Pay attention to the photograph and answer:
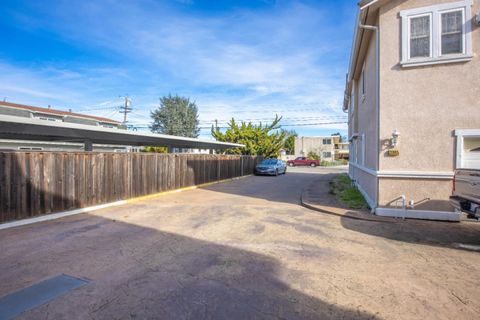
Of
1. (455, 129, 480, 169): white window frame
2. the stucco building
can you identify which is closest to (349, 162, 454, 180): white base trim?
(455, 129, 480, 169): white window frame

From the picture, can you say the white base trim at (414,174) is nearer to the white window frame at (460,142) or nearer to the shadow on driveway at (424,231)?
the white window frame at (460,142)

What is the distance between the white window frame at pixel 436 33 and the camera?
21.3 feet

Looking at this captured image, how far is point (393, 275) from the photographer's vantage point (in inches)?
149

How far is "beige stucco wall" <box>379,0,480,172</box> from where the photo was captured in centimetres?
650

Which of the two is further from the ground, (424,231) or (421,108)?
(421,108)

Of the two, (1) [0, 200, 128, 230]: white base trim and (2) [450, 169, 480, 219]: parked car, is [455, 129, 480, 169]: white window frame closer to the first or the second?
(2) [450, 169, 480, 219]: parked car

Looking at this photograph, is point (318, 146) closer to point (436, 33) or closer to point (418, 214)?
point (436, 33)

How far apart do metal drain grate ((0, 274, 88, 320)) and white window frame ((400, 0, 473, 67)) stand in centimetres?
876

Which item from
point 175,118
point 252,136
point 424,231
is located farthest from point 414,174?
point 175,118

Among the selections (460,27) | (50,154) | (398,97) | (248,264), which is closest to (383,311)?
(248,264)

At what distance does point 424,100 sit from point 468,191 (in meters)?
2.94

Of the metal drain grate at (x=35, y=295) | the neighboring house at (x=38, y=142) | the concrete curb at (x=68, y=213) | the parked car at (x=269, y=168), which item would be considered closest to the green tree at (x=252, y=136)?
the parked car at (x=269, y=168)

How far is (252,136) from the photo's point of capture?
27.9 meters

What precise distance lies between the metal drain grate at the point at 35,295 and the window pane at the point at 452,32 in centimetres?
944
